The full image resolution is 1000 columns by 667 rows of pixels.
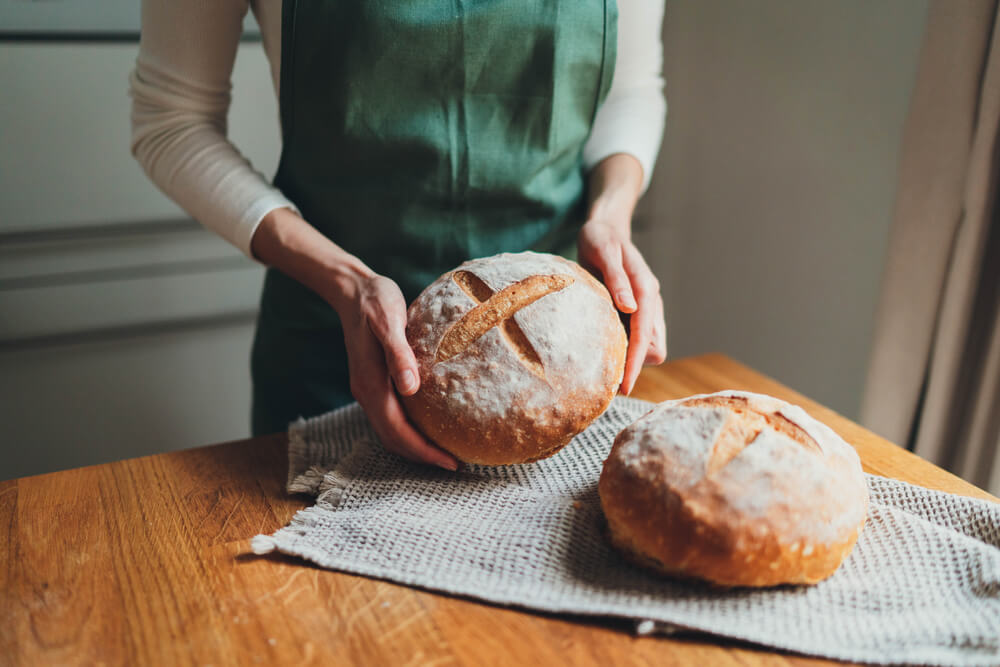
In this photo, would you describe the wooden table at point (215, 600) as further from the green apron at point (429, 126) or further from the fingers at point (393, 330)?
the green apron at point (429, 126)

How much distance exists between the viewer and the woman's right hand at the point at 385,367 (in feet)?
2.71

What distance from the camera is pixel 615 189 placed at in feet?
3.67

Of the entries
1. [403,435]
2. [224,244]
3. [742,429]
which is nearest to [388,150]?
[403,435]

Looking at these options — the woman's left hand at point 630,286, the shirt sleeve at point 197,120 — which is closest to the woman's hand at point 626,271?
the woman's left hand at point 630,286

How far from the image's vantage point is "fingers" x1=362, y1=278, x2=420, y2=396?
0.81 metres

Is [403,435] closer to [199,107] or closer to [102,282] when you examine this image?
[199,107]

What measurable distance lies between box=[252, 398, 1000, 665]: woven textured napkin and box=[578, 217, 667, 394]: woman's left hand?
0.43 ft

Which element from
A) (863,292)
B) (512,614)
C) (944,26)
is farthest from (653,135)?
(512,614)

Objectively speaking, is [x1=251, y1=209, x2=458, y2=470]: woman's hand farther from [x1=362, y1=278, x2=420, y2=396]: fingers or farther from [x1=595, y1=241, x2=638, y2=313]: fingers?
[x1=595, y1=241, x2=638, y2=313]: fingers

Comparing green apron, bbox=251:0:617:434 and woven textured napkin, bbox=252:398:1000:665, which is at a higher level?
green apron, bbox=251:0:617:434

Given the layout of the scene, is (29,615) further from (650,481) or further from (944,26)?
(944,26)

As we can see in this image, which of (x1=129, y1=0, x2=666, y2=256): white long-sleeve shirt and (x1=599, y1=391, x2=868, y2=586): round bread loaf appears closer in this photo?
(x1=599, y1=391, x2=868, y2=586): round bread loaf

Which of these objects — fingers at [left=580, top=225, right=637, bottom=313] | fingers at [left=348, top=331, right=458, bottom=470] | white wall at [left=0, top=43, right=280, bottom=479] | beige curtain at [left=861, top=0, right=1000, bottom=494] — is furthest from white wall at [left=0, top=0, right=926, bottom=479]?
fingers at [left=348, top=331, right=458, bottom=470]

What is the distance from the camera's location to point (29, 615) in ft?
2.26
